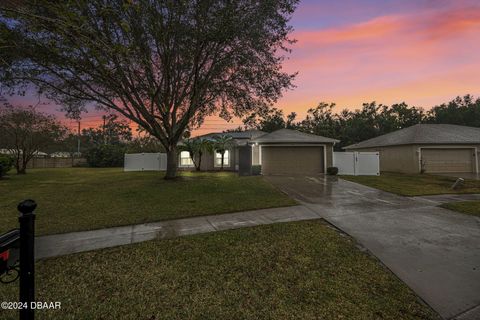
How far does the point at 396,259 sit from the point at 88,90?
14.7 m

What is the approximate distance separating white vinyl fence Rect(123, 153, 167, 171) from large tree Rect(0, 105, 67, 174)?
7.19 metres

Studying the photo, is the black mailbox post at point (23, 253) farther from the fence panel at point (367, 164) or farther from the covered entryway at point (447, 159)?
the covered entryway at point (447, 159)

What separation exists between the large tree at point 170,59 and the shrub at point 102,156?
864 inches

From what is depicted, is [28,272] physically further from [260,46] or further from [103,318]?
[260,46]

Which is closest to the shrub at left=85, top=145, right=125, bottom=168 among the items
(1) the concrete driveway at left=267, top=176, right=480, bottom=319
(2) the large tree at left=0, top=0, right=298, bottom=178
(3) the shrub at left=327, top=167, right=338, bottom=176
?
(2) the large tree at left=0, top=0, right=298, bottom=178

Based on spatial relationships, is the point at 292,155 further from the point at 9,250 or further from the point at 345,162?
the point at 9,250

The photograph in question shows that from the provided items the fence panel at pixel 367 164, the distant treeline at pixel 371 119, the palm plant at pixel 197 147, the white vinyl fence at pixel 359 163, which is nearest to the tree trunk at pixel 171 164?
the palm plant at pixel 197 147

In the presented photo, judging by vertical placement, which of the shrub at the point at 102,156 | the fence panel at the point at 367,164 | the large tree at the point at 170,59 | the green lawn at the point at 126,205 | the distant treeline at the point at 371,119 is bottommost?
the green lawn at the point at 126,205

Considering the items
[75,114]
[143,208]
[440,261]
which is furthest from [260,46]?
[75,114]

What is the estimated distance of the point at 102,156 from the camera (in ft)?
110

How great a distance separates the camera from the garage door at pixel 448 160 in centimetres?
2017

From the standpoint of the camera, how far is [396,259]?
4215 millimetres

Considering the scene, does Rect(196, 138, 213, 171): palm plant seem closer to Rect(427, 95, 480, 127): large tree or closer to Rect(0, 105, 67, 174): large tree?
Rect(0, 105, 67, 174): large tree

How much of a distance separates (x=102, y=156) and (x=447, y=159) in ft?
129
